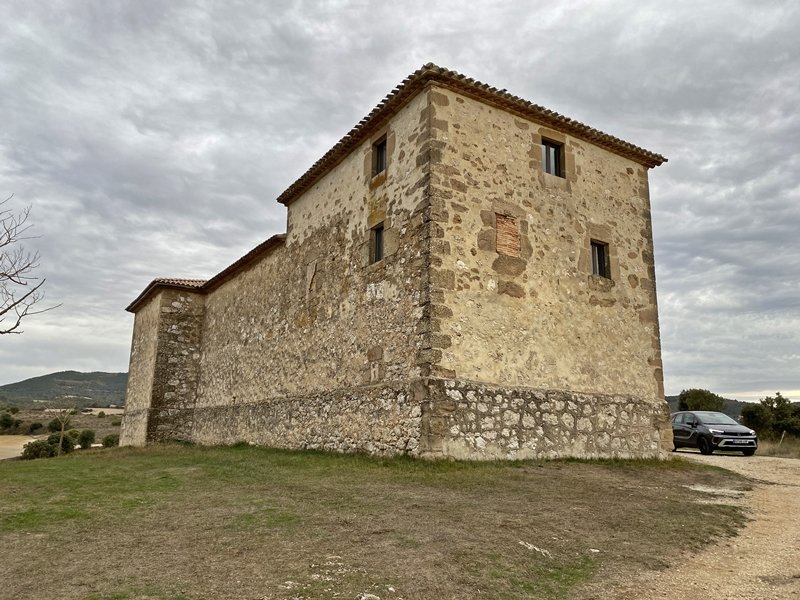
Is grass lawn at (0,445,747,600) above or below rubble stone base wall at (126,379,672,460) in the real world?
below

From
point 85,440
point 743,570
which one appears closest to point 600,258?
point 743,570

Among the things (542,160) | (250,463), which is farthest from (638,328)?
(250,463)

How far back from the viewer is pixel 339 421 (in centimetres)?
1183

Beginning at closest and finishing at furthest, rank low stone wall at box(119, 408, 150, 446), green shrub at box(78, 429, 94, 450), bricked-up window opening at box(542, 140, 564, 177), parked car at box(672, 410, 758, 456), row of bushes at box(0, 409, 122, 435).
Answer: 1. bricked-up window opening at box(542, 140, 564, 177)
2. parked car at box(672, 410, 758, 456)
3. low stone wall at box(119, 408, 150, 446)
4. green shrub at box(78, 429, 94, 450)
5. row of bushes at box(0, 409, 122, 435)

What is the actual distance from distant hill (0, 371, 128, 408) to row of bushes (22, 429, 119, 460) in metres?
60.3

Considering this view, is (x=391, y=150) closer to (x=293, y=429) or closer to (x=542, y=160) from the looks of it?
(x=542, y=160)

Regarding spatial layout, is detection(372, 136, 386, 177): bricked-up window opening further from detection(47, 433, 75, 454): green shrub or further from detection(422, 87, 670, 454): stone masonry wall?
detection(47, 433, 75, 454): green shrub

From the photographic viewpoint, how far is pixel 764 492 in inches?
358

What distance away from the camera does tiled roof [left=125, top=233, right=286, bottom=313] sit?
54.9ft

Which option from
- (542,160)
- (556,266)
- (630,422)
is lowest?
(630,422)

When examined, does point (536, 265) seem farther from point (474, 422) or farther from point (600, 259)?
point (474, 422)

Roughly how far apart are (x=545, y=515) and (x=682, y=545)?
51.6 inches

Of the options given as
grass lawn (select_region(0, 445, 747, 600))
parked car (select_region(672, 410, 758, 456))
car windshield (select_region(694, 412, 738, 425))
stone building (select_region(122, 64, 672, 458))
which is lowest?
grass lawn (select_region(0, 445, 747, 600))

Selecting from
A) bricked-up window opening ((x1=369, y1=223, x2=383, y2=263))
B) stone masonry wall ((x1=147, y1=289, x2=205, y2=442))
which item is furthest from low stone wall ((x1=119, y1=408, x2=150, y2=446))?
bricked-up window opening ((x1=369, y1=223, x2=383, y2=263))
